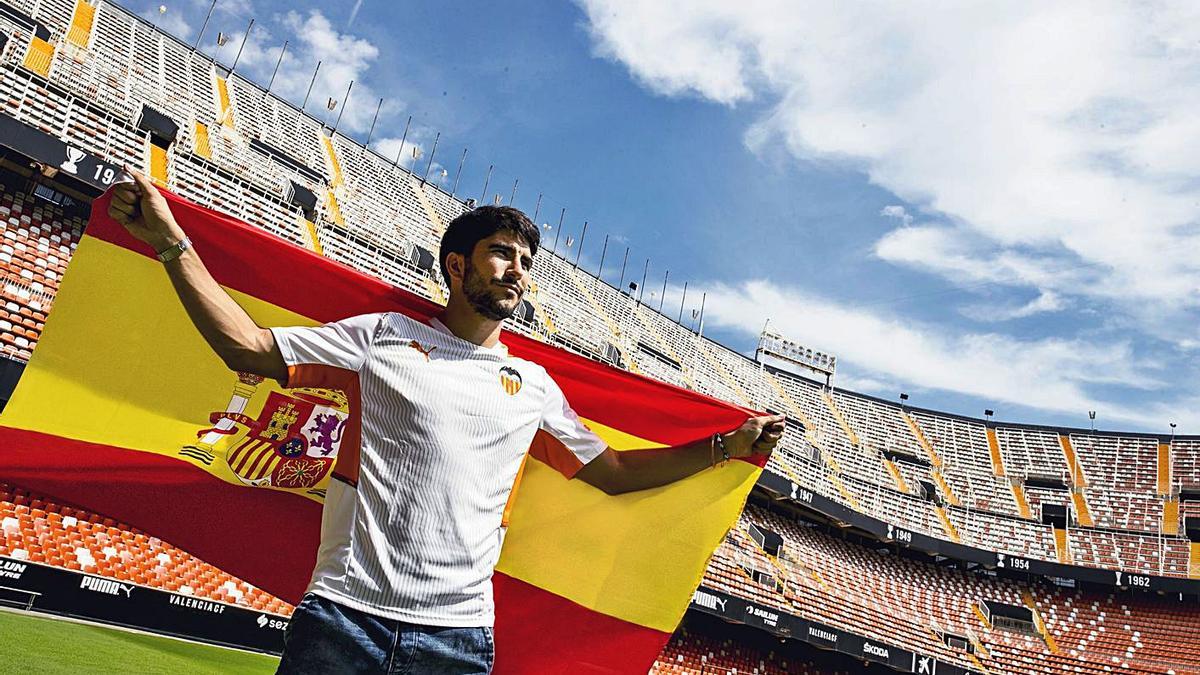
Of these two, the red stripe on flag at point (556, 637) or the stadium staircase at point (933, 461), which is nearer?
the red stripe on flag at point (556, 637)

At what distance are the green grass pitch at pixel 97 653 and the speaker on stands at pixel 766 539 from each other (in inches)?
735

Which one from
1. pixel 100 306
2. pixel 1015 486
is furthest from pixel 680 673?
pixel 1015 486

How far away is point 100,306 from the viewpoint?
2.98 meters

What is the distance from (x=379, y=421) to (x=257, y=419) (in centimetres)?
143

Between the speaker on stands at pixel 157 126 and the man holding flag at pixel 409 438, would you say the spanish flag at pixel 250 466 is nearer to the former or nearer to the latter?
the man holding flag at pixel 409 438

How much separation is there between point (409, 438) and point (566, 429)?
76 centimetres

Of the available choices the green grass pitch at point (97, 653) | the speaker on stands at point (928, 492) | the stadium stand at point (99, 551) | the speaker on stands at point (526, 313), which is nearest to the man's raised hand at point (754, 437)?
the green grass pitch at point (97, 653)

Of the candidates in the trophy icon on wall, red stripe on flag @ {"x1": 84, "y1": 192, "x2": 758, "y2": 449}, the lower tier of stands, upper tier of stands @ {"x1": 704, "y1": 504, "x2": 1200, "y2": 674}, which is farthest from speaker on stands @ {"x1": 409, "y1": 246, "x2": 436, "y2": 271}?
red stripe on flag @ {"x1": 84, "y1": 192, "x2": 758, "y2": 449}

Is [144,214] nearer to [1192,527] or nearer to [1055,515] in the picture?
[1055,515]

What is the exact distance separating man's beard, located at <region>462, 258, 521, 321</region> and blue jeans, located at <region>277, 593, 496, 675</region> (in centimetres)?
94

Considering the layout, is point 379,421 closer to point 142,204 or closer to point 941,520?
point 142,204

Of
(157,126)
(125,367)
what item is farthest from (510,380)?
(157,126)

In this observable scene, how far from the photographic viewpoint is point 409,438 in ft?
6.75

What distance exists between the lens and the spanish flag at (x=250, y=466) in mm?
2938
